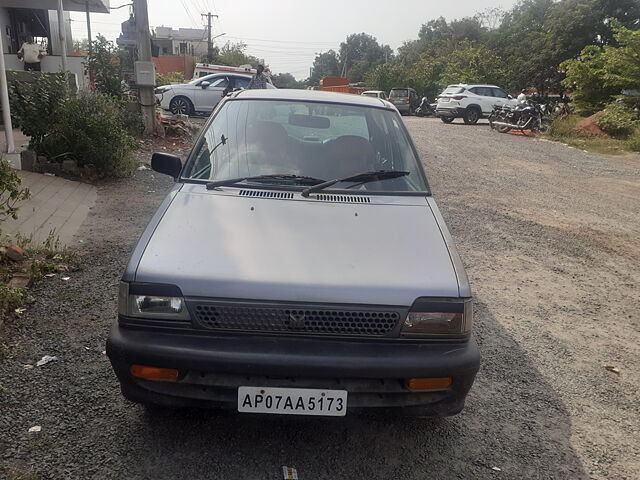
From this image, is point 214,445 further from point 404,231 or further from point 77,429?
point 404,231

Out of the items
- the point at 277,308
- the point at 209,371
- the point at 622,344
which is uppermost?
the point at 277,308

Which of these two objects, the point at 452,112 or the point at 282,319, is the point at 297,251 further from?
the point at 452,112

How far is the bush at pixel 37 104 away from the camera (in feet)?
27.1

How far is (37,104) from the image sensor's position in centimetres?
829

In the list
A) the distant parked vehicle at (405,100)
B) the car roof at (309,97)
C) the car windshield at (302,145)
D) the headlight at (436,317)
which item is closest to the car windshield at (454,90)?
the distant parked vehicle at (405,100)

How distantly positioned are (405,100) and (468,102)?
9.59 meters

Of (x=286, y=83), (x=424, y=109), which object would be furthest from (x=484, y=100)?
(x=286, y=83)

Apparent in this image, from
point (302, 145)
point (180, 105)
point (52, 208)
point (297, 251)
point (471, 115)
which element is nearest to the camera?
point (297, 251)

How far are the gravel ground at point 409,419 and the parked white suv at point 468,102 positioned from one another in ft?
62.3

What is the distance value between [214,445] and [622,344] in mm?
3239

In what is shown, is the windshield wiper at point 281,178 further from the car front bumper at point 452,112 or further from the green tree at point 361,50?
the green tree at point 361,50

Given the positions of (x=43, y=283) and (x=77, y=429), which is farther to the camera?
(x=43, y=283)

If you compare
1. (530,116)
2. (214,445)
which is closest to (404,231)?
(214,445)

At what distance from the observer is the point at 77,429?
9.23 ft
